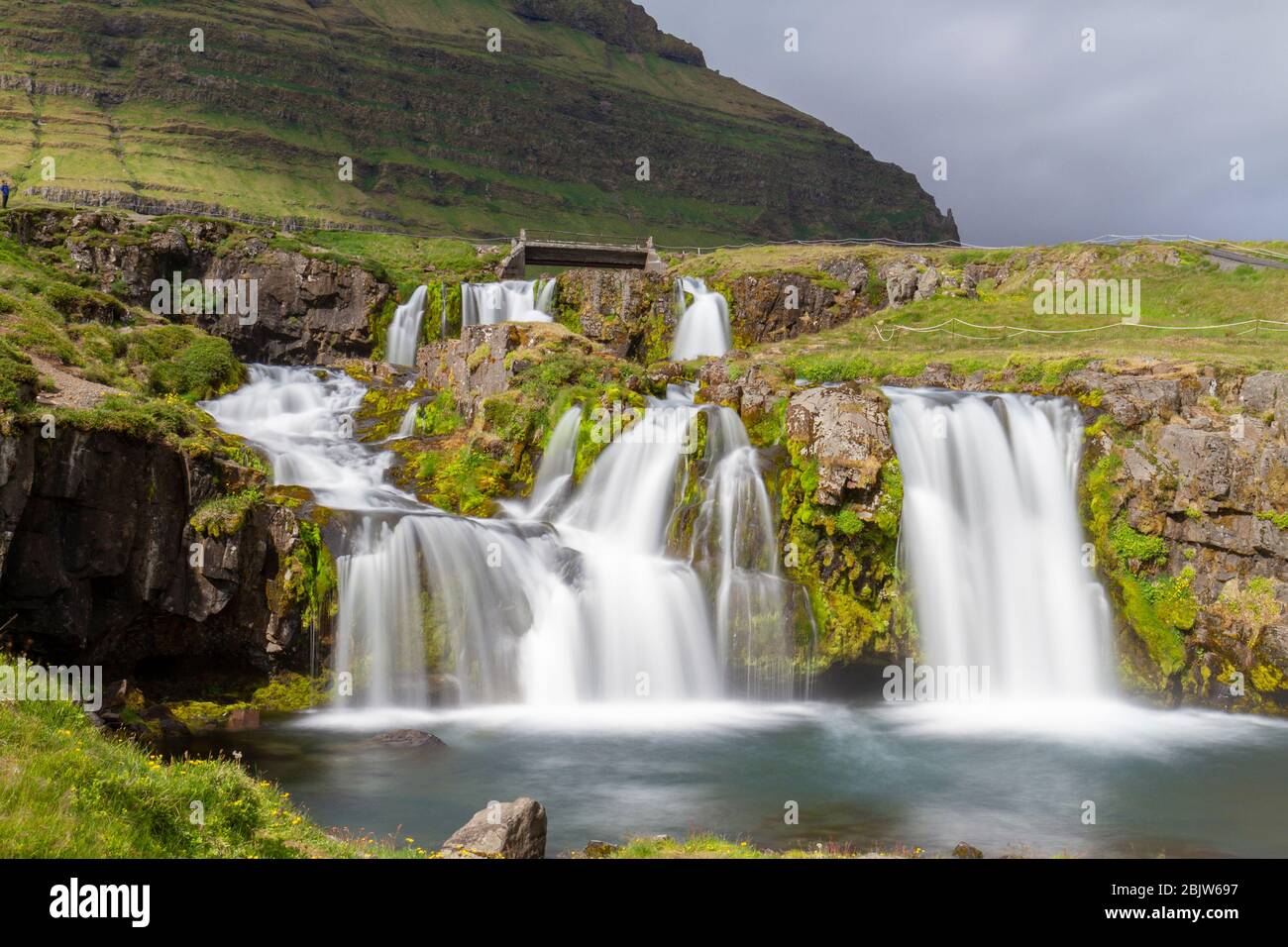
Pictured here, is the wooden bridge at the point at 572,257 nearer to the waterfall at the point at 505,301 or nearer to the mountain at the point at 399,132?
the waterfall at the point at 505,301

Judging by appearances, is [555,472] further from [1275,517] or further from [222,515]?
[1275,517]

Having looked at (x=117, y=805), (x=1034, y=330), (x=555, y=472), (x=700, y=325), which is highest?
(x=700, y=325)

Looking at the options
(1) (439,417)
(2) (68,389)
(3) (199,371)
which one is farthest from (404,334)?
(2) (68,389)

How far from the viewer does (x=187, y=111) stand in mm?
119188

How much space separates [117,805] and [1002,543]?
72.4 feet

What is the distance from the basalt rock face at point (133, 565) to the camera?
1716 centimetres

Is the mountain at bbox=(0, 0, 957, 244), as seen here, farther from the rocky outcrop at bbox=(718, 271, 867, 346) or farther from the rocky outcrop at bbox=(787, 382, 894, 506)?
the rocky outcrop at bbox=(787, 382, 894, 506)

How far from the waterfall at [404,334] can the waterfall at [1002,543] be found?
27.1m

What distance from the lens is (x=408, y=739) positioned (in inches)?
699

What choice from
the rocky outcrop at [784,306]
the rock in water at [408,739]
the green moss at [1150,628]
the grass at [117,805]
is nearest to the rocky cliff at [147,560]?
the rock in water at [408,739]

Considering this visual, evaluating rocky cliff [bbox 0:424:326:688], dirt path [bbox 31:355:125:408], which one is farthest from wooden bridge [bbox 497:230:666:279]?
rocky cliff [bbox 0:424:326:688]

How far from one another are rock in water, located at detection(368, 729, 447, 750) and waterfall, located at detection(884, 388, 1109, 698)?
12.4 metres
